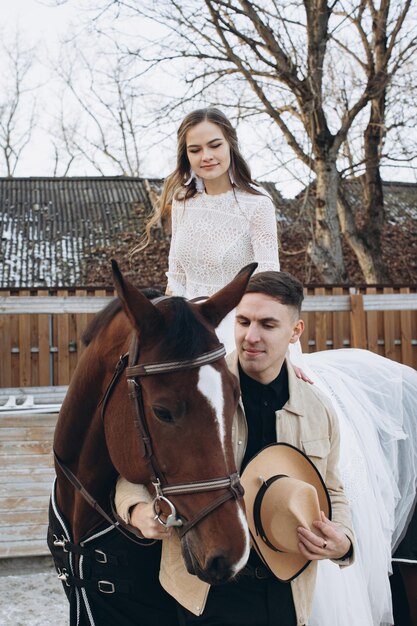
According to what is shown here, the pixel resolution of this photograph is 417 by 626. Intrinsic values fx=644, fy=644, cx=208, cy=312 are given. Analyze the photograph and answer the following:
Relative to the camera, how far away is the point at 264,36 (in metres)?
11.8

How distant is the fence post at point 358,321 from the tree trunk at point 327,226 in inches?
90.0

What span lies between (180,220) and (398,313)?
7581 mm

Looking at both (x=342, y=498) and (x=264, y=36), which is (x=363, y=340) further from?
(x=342, y=498)

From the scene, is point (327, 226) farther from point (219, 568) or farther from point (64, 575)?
point (219, 568)

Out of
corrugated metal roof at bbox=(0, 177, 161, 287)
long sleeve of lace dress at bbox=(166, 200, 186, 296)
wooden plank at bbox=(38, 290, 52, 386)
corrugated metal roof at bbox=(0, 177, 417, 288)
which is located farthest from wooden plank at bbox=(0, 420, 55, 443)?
corrugated metal roof at bbox=(0, 177, 161, 287)

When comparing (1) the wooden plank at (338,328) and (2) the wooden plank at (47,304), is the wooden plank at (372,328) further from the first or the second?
(2) the wooden plank at (47,304)

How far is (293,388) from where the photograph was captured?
2162 mm

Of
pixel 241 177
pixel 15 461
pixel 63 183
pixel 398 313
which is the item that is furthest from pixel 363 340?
pixel 63 183

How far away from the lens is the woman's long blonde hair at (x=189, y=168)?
117 inches

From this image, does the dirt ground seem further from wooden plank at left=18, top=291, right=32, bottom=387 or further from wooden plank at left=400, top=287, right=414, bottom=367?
wooden plank at left=400, top=287, right=414, bottom=367

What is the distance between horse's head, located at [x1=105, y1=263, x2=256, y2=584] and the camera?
1.54 meters

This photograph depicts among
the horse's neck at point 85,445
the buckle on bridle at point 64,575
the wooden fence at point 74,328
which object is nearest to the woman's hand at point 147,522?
the horse's neck at point 85,445

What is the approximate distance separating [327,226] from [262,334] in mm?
10366

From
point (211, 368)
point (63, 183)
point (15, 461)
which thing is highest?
point (63, 183)
